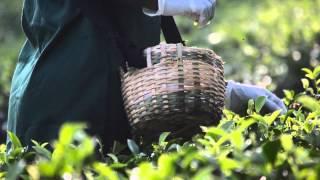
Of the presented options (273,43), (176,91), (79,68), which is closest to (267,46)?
(273,43)

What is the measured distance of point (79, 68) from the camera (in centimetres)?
293

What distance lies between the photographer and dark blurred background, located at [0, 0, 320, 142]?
614 centimetres

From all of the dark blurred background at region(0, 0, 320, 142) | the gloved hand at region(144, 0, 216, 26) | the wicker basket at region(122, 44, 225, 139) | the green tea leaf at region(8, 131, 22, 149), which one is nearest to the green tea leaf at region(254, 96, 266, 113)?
the wicker basket at region(122, 44, 225, 139)

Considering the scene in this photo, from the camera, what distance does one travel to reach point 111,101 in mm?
2959

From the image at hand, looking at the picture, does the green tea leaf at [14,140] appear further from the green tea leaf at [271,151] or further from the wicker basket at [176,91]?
the green tea leaf at [271,151]

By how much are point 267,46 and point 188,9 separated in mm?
4405

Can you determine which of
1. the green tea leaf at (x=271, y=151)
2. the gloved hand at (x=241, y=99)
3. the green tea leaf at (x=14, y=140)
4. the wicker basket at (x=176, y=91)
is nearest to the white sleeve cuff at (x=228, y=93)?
the gloved hand at (x=241, y=99)

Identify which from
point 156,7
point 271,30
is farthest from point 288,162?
point 271,30

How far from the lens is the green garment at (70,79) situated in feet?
9.56

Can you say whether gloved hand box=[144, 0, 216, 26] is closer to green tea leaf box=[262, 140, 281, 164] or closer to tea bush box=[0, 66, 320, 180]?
tea bush box=[0, 66, 320, 180]

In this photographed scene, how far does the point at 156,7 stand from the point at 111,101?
1.19ft

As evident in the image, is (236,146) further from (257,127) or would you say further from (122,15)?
(122,15)

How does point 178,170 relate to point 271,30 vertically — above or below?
above

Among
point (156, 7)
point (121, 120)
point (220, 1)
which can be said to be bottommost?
point (220, 1)
